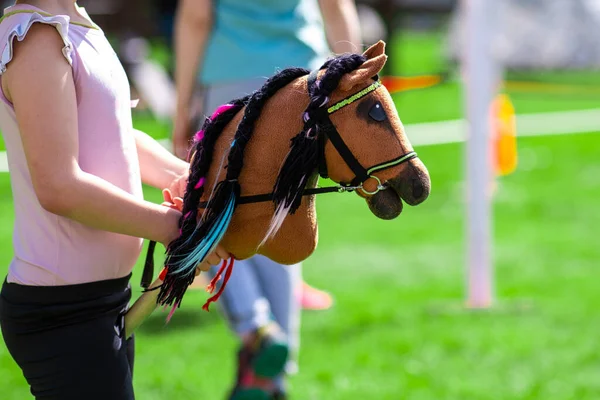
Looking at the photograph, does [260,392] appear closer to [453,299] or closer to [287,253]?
[287,253]

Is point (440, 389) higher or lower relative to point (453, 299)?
lower

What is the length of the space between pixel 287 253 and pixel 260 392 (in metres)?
1.28

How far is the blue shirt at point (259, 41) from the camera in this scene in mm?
3436

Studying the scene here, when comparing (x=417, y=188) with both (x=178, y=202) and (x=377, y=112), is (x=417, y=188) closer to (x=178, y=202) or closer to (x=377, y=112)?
(x=377, y=112)

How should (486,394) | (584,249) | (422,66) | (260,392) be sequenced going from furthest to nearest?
(422,66) < (584,249) < (486,394) < (260,392)

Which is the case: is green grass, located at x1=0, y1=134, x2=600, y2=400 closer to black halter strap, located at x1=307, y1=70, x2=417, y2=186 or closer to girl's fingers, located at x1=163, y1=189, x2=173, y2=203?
girl's fingers, located at x1=163, y1=189, x2=173, y2=203

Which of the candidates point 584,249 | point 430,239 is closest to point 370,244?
point 430,239

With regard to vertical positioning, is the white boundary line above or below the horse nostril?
above

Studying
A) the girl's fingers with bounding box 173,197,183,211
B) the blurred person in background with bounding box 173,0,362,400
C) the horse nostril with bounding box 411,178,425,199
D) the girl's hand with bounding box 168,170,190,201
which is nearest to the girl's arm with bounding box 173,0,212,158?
the blurred person in background with bounding box 173,0,362,400

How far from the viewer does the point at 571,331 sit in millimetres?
4602

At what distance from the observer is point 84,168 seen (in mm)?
2018

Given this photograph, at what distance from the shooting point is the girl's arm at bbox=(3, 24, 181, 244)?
191 cm

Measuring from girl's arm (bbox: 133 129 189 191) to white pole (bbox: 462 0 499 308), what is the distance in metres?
2.87

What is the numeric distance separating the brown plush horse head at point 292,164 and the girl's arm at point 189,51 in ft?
4.60
